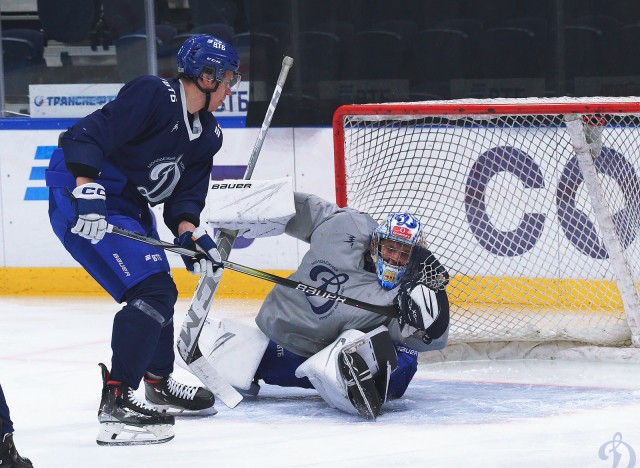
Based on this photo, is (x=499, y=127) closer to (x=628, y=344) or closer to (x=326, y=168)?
(x=628, y=344)

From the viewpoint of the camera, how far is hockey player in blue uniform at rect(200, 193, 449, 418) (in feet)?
11.8

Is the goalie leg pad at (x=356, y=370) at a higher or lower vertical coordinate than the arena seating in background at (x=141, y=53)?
lower

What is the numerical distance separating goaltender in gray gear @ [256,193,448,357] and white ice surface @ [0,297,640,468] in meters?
0.19

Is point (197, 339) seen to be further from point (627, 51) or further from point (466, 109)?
point (627, 51)

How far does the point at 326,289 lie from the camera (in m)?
3.86

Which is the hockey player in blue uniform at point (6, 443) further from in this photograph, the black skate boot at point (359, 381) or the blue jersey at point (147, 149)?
the black skate boot at point (359, 381)

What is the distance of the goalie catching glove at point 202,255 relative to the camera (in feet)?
11.5

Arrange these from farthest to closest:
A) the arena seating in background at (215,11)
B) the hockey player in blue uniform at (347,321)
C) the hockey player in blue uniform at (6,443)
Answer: the arena seating in background at (215,11), the hockey player in blue uniform at (347,321), the hockey player in blue uniform at (6,443)

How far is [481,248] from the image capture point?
16.2 feet

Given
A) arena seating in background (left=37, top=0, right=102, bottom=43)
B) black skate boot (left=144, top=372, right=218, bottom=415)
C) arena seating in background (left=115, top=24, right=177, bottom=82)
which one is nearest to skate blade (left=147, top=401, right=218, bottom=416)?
black skate boot (left=144, top=372, right=218, bottom=415)

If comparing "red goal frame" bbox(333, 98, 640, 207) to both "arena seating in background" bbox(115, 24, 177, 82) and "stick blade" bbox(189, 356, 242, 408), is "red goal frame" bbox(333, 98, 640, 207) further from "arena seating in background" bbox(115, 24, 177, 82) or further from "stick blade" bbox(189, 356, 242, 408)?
"arena seating in background" bbox(115, 24, 177, 82)

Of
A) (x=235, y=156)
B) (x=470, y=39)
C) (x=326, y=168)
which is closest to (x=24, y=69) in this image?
(x=235, y=156)

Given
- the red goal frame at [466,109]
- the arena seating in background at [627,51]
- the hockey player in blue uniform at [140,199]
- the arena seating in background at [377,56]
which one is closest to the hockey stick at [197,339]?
the hockey player in blue uniform at [140,199]

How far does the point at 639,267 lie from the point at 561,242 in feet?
1.59
